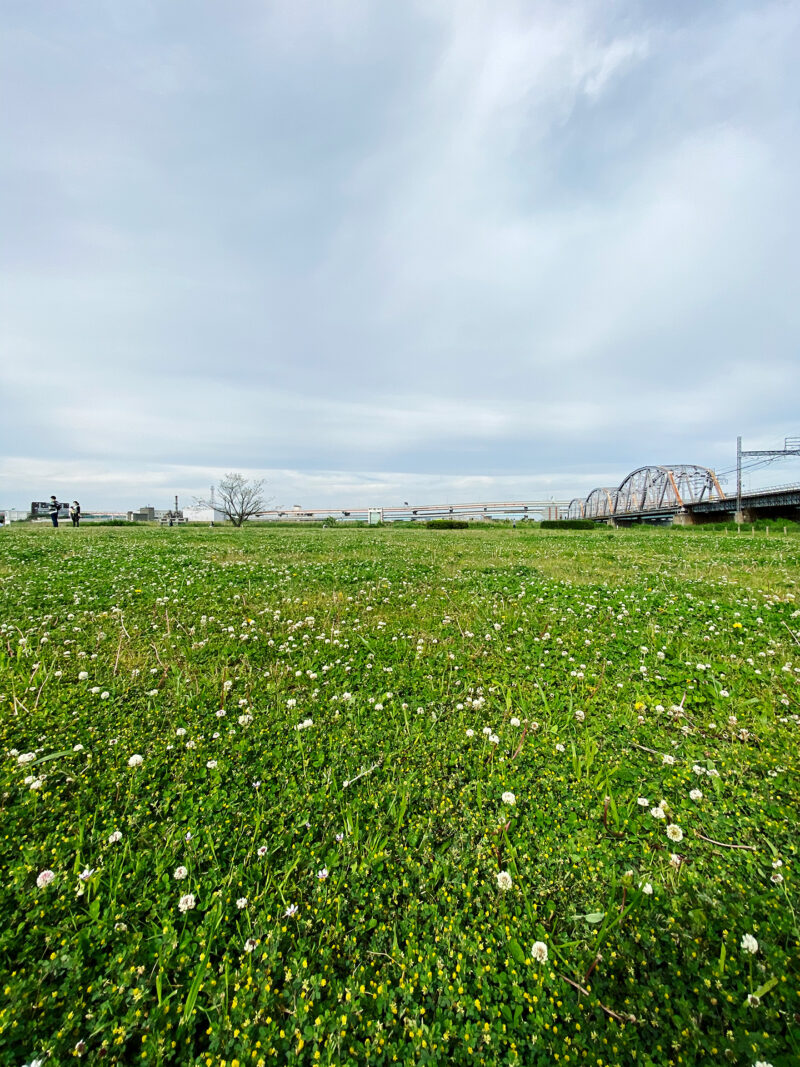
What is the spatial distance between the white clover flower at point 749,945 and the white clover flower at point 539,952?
1.05 metres

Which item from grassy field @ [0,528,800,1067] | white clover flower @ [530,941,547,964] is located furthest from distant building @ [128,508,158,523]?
white clover flower @ [530,941,547,964]

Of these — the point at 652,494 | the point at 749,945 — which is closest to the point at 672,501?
the point at 652,494

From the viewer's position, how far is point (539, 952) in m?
2.29

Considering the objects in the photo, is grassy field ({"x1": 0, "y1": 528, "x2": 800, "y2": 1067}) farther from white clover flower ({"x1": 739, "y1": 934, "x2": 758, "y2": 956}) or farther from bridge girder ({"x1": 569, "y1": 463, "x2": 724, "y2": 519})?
bridge girder ({"x1": 569, "y1": 463, "x2": 724, "y2": 519})

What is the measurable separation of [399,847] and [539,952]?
104 centimetres

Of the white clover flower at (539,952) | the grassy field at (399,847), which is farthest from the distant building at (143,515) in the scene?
the white clover flower at (539,952)

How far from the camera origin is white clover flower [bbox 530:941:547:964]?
7.45 feet

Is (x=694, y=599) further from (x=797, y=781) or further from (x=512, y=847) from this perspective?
(x=512, y=847)

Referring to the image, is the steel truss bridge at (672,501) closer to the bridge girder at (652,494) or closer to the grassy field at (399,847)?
the bridge girder at (652,494)

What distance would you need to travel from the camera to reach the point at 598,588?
365 inches

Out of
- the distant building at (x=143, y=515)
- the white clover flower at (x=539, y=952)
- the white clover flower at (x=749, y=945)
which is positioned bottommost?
the white clover flower at (x=539, y=952)

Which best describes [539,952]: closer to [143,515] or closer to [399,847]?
→ [399,847]

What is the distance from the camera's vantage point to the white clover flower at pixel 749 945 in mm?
2223

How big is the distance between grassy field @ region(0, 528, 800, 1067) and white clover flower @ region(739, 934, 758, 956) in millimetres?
13
